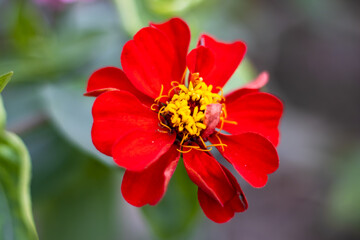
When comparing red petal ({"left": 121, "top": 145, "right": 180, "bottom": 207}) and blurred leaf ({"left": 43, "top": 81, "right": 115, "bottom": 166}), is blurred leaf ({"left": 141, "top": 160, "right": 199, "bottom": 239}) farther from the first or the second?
red petal ({"left": 121, "top": 145, "right": 180, "bottom": 207})

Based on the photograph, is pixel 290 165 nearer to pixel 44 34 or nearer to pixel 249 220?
pixel 249 220

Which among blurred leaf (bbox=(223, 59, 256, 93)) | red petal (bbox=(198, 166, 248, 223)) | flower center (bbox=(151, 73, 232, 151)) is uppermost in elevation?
flower center (bbox=(151, 73, 232, 151))

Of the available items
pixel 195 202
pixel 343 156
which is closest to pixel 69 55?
pixel 195 202

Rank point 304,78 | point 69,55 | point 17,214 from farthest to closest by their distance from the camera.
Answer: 1. point 304,78
2. point 69,55
3. point 17,214

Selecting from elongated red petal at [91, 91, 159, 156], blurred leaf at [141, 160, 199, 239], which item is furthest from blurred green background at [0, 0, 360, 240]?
elongated red petal at [91, 91, 159, 156]

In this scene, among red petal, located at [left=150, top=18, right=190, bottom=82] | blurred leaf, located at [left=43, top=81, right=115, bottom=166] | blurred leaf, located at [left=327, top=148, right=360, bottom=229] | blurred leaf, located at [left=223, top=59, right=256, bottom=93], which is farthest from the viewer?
blurred leaf, located at [left=327, top=148, right=360, bottom=229]

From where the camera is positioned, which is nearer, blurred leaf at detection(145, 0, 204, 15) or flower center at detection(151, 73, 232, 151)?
flower center at detection(151, 73, 232, 151)

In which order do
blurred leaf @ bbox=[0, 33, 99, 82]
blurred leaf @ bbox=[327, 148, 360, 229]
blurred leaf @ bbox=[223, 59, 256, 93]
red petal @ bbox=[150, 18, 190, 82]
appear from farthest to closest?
blurred leaf @ bbox=[327, 148, 360, 229], blurred leaf @ bbox=[0, 33, 99, 82], blurred leaf @ bbox=[223, 59, 256, 93], red petal @ bbox=[150, 18, 190, 82]
